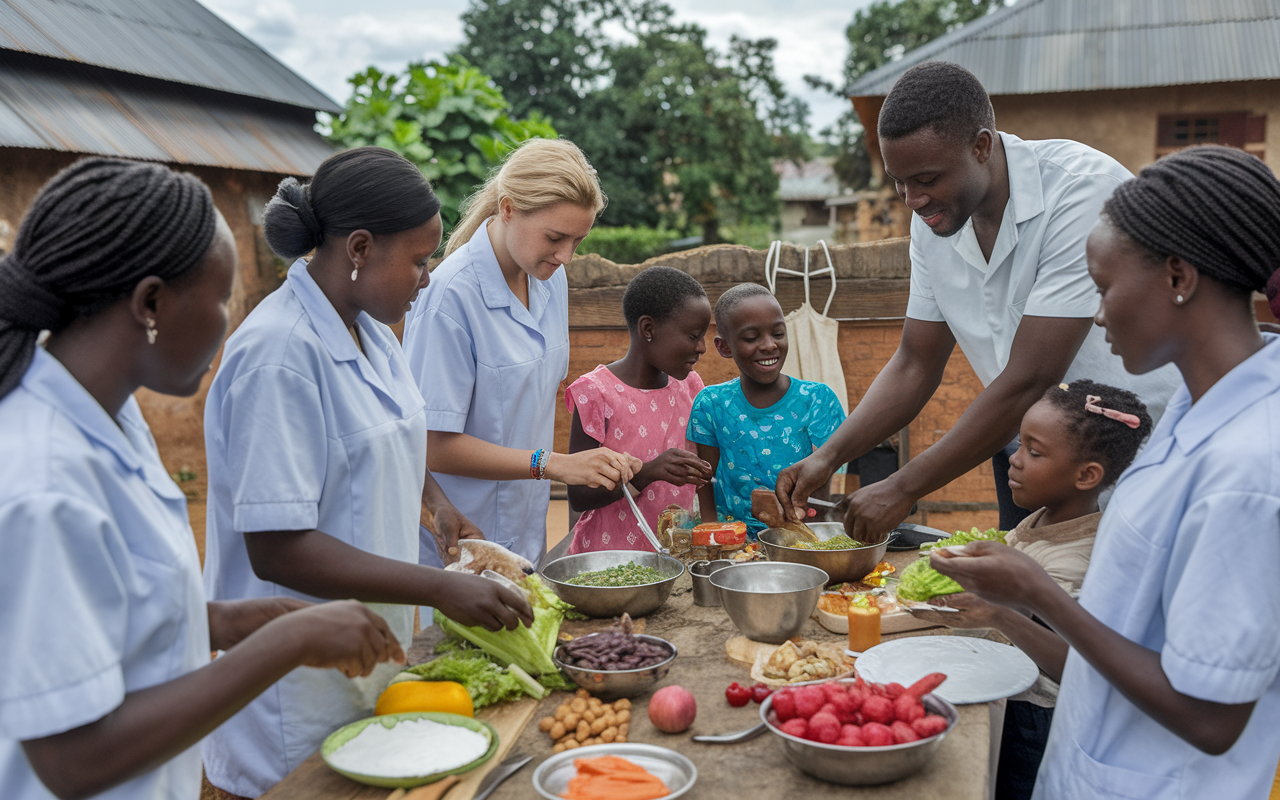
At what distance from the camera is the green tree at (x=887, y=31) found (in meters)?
23.7

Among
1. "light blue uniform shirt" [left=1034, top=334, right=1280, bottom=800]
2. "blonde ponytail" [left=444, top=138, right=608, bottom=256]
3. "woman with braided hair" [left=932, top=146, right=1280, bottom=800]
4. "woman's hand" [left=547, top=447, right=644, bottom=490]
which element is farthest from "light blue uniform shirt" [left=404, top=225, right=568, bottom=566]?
"light blue uniform shirt" [left=1034, top=334, right=1280, bottom=800]

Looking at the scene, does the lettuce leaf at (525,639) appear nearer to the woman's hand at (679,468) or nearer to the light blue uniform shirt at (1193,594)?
the woman's hand at (679,468)

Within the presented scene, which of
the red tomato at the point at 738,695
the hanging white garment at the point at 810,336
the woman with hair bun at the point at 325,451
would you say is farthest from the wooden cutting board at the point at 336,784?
the hanging white garment at the point at 810,336

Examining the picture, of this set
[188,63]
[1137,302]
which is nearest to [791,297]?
[1137,302]

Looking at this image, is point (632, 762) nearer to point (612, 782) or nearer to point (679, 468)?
point (612, 782)

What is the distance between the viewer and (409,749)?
1887 mm

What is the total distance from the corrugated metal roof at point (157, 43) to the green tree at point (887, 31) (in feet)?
47.8

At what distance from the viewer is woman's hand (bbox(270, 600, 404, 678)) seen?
1.52 meters

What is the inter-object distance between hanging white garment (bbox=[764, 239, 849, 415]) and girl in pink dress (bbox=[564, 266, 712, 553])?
7.91 feet

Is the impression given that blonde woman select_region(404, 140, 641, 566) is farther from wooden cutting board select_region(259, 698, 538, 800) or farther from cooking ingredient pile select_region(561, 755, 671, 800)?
cooking ingredient pile select_region(561, 755, 671, 800)

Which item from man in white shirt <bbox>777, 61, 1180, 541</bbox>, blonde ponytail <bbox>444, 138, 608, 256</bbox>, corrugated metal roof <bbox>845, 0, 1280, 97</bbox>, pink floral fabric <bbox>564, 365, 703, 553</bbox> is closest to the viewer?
man in white shirt <bbox>777, 61, 1180, 541</bbox>

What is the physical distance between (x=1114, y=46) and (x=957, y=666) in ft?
40.4

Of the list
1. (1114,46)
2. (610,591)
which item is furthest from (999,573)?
(1114,46)

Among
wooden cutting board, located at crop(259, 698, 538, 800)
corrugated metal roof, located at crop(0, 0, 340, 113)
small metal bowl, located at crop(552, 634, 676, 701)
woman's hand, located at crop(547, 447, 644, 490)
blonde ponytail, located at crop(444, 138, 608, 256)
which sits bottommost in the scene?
wooden cutting board, located at crop(259, 698, 538, 800)
